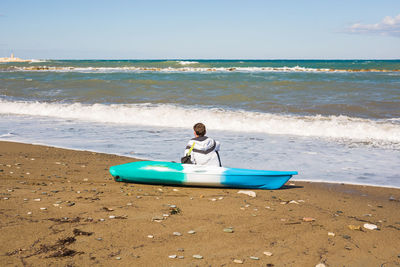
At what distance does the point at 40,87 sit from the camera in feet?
74.3

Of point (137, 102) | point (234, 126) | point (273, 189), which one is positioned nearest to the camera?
point (273, 189)

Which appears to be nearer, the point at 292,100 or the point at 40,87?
the point at 292,100

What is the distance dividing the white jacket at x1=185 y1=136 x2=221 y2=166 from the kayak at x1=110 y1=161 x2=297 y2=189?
30cm

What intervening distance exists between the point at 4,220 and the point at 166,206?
1.63 meters

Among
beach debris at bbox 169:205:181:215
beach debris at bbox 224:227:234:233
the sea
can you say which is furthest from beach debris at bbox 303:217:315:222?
the sea

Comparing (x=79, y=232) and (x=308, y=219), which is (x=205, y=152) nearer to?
(x=308, y=219)

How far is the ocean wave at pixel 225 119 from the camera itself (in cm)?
1047

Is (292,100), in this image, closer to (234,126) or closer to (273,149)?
(234,126)

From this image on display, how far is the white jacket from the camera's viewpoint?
19.1 ft

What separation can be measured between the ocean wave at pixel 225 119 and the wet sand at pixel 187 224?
5035 millimetres

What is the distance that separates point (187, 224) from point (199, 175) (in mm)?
1567

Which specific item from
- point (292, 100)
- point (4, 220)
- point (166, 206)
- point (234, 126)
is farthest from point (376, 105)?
point (4, 220)

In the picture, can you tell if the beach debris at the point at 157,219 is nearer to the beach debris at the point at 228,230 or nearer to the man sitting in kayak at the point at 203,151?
the beach debris at the point at 228,230

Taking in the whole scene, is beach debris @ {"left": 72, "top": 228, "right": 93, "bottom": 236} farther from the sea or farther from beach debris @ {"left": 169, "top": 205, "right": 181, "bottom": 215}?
the sea
